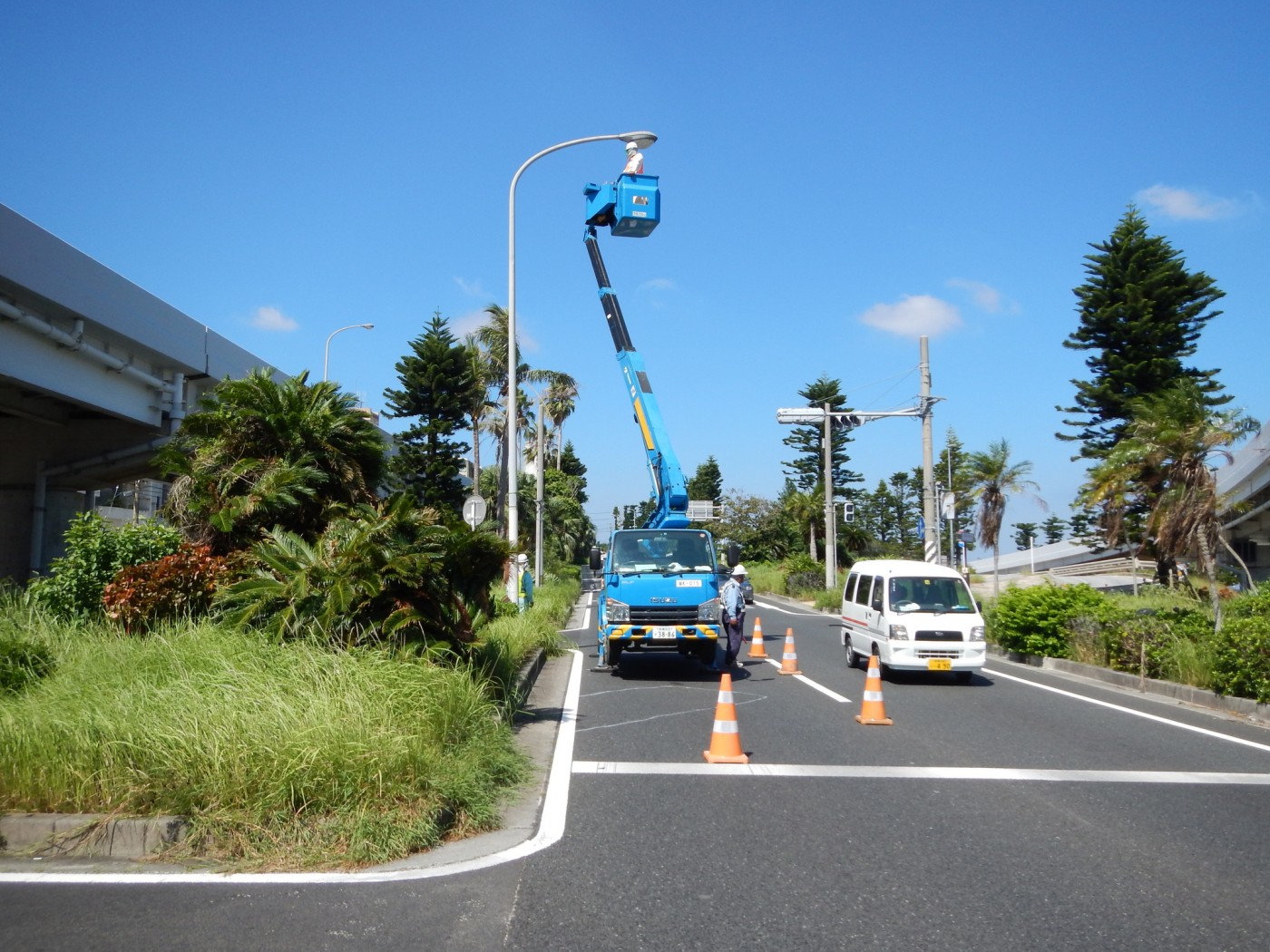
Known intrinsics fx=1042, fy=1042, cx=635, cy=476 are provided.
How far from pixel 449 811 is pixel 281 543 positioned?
4198mm

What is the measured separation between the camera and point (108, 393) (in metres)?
21.0

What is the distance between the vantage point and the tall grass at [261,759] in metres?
6.23

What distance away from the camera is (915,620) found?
15.8 m

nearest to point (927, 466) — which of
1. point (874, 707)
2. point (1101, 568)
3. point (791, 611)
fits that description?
point (791, 611)

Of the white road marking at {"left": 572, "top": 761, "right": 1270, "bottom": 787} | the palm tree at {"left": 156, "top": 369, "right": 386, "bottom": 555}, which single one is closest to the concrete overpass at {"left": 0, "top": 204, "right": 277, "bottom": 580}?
the palm tree at {"left": 156, "top": 369, "right": 386, "bottom": 555}

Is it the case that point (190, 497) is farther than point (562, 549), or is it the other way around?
point (562, 549)

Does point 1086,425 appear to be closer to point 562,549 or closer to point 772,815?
point 562,549

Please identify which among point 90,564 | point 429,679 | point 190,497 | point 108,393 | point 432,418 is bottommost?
point 429,679

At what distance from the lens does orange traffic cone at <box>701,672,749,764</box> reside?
9.36m

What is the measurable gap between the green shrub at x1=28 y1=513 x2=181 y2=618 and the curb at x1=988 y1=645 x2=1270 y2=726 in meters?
13.4

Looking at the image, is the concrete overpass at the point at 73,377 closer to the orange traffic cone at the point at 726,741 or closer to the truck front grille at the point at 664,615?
the truck front grille at the point at 664,615

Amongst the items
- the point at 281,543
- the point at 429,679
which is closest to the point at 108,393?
the point at 281,543

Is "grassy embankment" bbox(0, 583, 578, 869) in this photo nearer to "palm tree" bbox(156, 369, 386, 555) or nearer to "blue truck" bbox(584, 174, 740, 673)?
"palm tree" bbox(156, 369, 386, 555)

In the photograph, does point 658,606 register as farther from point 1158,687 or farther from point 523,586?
point 523,586
